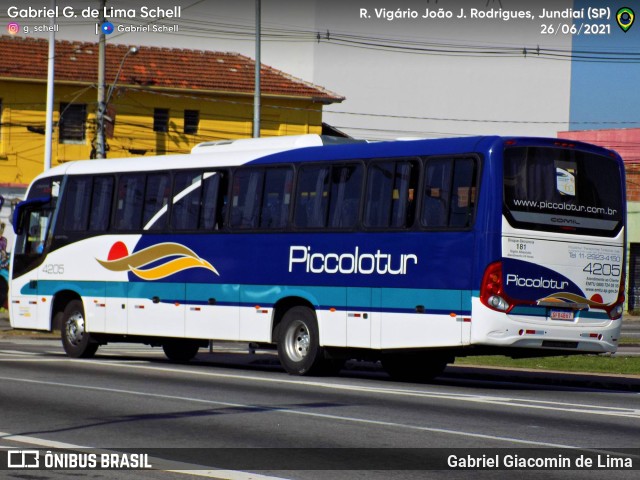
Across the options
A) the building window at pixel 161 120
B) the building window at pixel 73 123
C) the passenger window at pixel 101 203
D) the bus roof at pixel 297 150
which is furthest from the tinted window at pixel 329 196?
the building window at pixel 161 120

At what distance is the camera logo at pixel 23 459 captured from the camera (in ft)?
32.4

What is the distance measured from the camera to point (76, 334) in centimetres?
2402

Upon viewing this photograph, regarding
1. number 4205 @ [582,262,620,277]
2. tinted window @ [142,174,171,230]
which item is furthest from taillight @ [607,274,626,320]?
tinted window @ [142,174,171,230]

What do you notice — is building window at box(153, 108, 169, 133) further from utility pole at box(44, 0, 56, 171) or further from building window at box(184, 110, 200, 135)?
utility pole at box(44, 0, 56, 171)

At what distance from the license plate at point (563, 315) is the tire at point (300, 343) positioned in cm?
377

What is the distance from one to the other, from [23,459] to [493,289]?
862 cm

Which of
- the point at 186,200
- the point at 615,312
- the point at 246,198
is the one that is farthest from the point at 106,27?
the point at 615,312

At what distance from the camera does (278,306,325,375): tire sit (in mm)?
19828

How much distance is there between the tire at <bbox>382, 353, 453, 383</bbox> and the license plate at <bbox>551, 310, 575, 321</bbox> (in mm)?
2990

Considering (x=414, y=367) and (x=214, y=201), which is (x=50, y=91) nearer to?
(x=214, y=201)

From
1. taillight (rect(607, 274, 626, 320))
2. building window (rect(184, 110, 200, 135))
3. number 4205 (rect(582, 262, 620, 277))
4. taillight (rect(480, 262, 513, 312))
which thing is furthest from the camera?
building window (rect(184, 110, 200, 135))

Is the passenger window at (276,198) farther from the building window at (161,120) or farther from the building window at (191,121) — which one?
the building window at (191,121)

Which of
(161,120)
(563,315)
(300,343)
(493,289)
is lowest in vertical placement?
(300,343)

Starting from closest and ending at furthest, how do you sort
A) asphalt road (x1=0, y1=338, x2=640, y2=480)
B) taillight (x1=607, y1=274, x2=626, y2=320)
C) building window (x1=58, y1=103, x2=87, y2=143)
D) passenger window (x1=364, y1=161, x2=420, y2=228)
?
asphalt road (x1=0, y1=338, x2=640, y2=480) → taillight (x1=607, y1=274, x2=626, y2=320) → passenger window (x1=364, y1=161, x2=420, y2=228) → building window (x1=58, y1=103, x2=87, y2=143)
